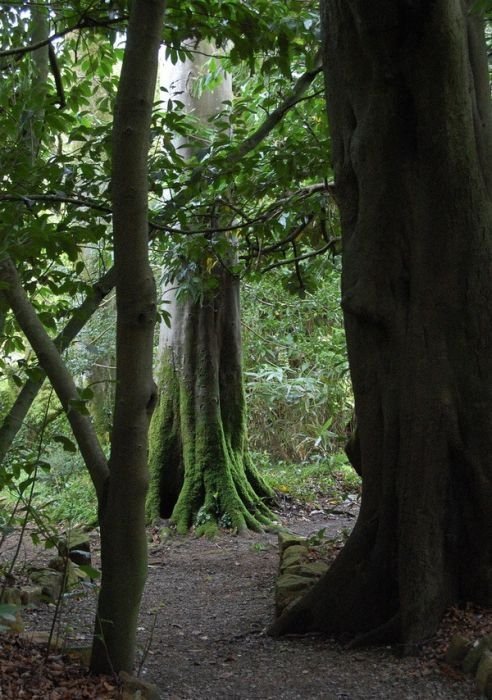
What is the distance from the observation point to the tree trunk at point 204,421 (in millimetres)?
9078

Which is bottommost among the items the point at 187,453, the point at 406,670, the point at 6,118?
the point at 406,670

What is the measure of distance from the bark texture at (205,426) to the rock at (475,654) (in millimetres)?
5089

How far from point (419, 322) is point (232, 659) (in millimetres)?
2351

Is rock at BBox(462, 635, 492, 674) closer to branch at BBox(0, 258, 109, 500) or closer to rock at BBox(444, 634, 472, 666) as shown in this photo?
rock at BBox(444, 634, 472, 666)

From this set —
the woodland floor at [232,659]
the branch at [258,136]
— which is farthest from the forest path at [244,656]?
the branch at [258,136]

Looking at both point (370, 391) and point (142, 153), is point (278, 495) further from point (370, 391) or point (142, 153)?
point (142, 153)

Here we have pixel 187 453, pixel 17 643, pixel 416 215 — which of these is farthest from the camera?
pixel 187 453

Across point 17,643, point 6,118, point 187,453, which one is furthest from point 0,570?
point 187,453

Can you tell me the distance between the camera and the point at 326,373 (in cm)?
1420

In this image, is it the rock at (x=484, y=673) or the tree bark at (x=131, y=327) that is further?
the rock at (x=484, y=673)

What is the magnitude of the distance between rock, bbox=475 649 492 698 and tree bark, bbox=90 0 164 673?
5.60 ft

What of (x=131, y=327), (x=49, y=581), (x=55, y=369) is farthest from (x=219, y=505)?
(x=131, y=327)

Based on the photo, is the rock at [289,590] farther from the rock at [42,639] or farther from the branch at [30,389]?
the branch at [30,389]

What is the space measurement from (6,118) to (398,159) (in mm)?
2429
